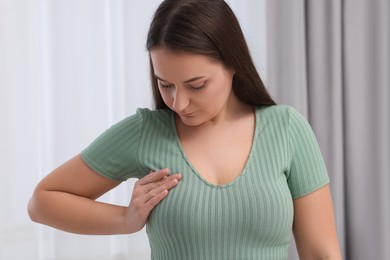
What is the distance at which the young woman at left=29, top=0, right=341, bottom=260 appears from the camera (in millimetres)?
1350

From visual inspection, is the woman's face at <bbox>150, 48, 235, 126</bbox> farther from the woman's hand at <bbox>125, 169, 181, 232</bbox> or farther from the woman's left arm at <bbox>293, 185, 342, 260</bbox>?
the woman's left arm at <bbox>293, 185, 342, 260</bbox>

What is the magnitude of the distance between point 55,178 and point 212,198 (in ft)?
1.36

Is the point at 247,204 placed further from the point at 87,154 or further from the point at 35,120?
the point at 35,120

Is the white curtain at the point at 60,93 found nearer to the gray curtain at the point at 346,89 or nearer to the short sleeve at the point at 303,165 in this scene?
the gray curtain at the point at 346,89

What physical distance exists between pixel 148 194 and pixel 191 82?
286 millimetres

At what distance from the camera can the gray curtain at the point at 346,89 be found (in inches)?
86.7

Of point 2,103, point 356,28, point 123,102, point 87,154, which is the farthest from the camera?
point 356,28

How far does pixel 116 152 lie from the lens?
1.50 metres

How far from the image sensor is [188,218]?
138 centimetres

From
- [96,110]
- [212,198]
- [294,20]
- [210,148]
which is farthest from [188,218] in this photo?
[294,20]

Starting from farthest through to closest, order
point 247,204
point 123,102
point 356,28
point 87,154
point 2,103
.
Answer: point 356,28 < point 123,102 < point 2,103 < point 87,154 < point 247,204

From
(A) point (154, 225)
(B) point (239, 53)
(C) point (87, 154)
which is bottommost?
(A) point (154, 225)

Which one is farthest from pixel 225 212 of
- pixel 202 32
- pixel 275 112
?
pixel 202 32

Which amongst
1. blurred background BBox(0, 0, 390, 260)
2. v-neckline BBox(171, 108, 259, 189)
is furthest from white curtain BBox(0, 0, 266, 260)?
v-neckline BBox(171, 108, 259, 189)
